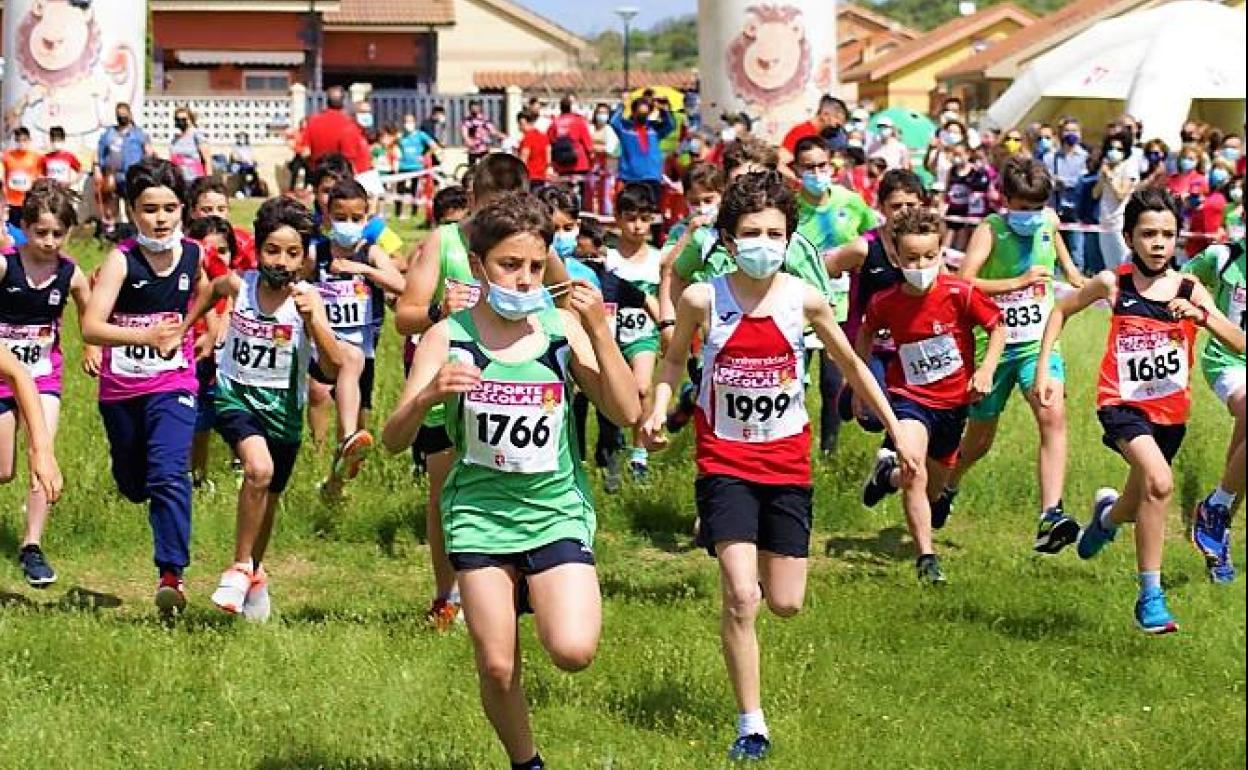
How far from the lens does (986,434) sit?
9.79 m

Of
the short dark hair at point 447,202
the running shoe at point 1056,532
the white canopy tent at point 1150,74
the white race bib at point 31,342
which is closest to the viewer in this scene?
the white race bib at point 31,342

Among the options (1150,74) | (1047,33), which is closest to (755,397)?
(1150,74)

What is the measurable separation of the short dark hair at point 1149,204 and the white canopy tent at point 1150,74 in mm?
19190

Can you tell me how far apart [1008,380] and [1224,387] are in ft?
3.81

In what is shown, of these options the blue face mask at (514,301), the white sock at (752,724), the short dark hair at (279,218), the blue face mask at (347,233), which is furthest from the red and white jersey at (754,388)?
the blue face mask at (347,233)

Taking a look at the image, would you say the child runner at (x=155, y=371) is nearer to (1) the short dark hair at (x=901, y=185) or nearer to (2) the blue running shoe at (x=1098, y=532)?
(1) the short dark hair at (x=901, y=185)

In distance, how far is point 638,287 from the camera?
34.8 ft

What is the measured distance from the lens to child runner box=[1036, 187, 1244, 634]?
798 cm

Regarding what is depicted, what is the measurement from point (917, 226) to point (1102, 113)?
1131 inches

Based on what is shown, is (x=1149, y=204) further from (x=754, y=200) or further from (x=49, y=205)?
(x=49, y=205)

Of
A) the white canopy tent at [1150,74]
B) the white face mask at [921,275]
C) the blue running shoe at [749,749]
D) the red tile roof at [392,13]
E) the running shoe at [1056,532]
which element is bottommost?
the blue running shoe at [749,749]

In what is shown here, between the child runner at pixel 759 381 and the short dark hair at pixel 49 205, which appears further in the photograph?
the short dark hair at pixel 49 205

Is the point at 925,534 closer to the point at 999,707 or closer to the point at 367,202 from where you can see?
the point at 999,707

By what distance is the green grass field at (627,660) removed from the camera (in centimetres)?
631
